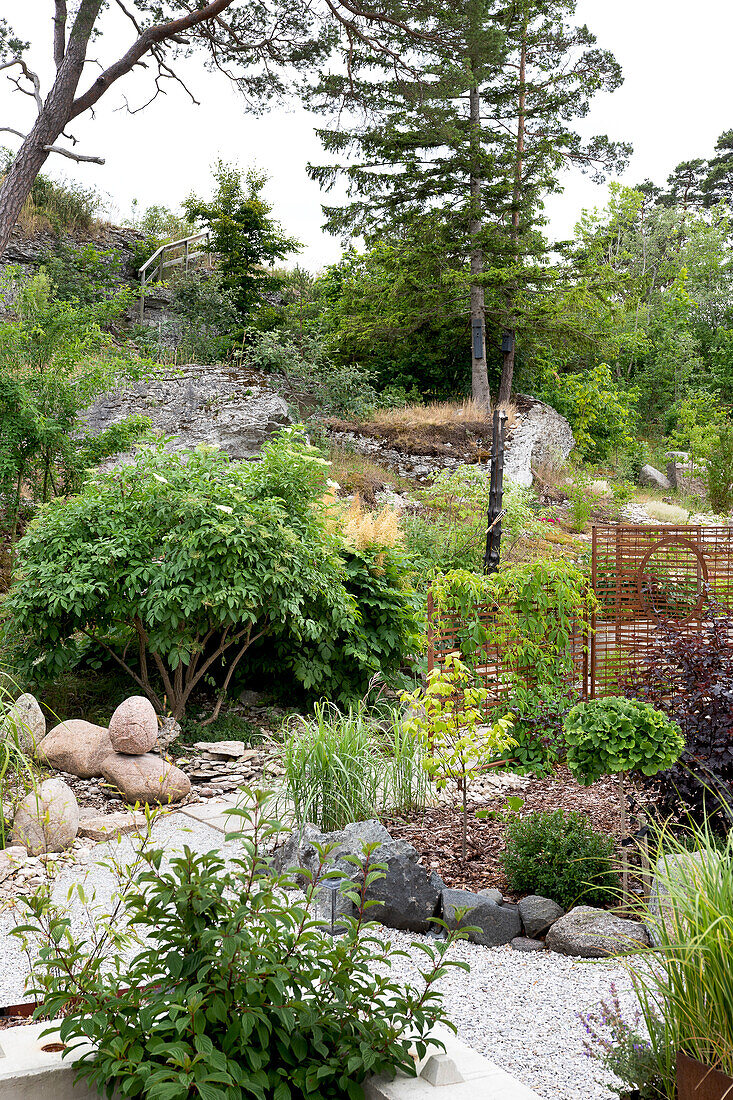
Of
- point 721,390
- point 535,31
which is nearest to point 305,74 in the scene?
point 535,31

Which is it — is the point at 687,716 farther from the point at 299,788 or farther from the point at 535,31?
the point at 535,31

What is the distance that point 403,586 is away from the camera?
22.0ft

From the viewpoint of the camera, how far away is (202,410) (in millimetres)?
10367

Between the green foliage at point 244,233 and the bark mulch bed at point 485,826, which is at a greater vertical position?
the green foliage at point 244,233

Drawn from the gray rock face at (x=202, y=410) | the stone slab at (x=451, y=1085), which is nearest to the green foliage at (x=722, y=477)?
the gray rock face at (x=202, y=410)

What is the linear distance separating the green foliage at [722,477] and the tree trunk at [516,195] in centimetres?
417

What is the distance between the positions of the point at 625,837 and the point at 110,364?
20.8 ft

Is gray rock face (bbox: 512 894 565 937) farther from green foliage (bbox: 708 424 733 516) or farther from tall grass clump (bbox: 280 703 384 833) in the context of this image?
green foliage (bbox: 708 424 733 516)

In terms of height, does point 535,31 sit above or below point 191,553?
above

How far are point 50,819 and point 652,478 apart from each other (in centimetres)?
1761

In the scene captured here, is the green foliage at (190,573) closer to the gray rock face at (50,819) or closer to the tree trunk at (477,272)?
the gray rock face at (50,819)

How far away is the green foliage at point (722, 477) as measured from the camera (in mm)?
15852

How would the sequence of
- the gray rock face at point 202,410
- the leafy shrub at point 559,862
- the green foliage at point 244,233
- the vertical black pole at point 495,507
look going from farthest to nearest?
1. the green foliage at point 244,233
2. the gray rock face at point 202,410
3. the vertical black pole at point 495,507
4. the leafy shrub at point 559,862

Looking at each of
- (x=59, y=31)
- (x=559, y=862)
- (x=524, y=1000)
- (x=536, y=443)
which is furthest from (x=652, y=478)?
(x=524, y=1000)
